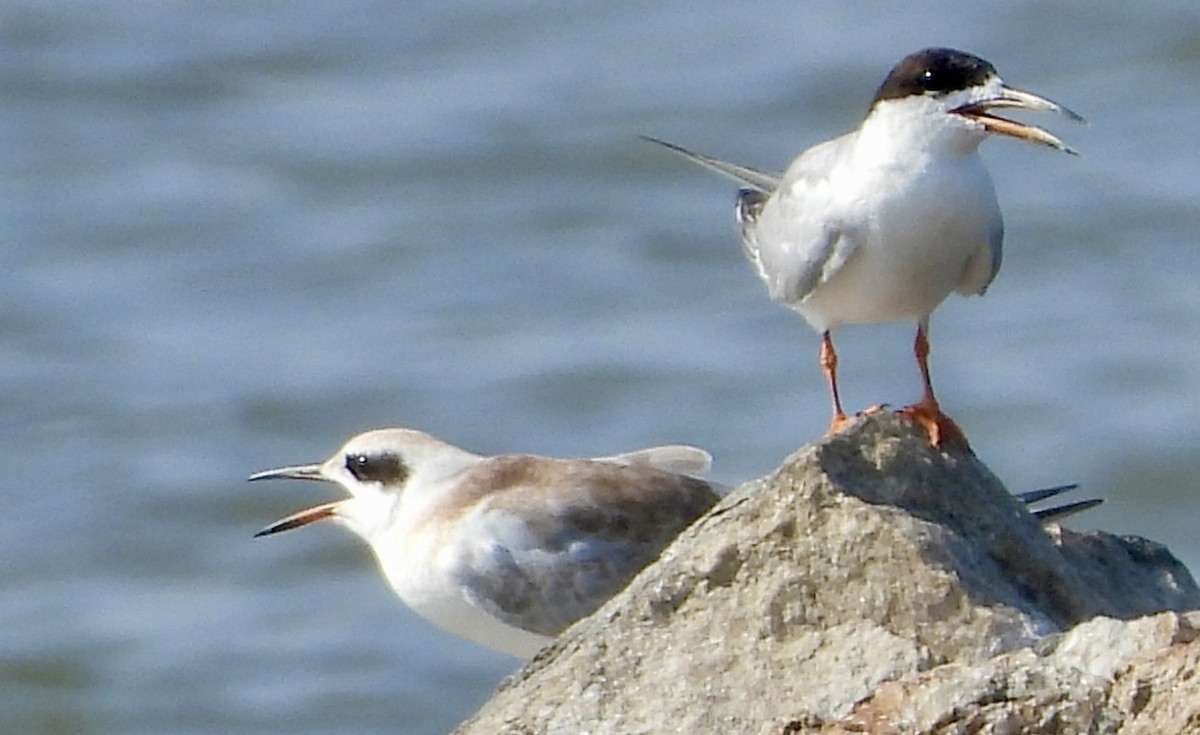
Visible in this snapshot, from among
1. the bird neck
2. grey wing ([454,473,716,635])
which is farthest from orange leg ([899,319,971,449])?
grey wing ([454,473,716,635])

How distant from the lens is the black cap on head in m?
6.73

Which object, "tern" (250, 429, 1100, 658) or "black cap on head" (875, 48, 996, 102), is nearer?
"black cap on head" (875, 48, 996, 102)

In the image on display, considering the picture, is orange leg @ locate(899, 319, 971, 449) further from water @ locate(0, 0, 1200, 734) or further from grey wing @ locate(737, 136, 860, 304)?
water @ locate(0, 0, 1200, 734)

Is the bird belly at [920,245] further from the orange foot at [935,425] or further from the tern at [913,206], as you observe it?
the orange foot at [935,425]

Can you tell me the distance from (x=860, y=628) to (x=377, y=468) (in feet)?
12.5

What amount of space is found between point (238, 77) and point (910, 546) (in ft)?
38.6

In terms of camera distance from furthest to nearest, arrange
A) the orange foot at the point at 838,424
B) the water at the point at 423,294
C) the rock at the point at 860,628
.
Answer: the water at the point at 423,294 < the orange foot at the point at 838,424 < the rock at the point at 860,628

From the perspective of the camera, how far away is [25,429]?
13500mm

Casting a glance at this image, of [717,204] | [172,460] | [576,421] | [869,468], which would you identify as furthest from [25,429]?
[869,468]

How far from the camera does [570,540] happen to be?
7723 mm

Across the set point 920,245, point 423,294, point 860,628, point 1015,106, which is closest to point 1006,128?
point 1015,106

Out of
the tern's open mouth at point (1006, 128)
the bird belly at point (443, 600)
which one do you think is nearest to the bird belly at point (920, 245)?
the tern's open mouth at point (1006, 128)

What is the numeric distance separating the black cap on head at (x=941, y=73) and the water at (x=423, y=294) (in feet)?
16.5

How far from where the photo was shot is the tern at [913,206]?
6680 mm
